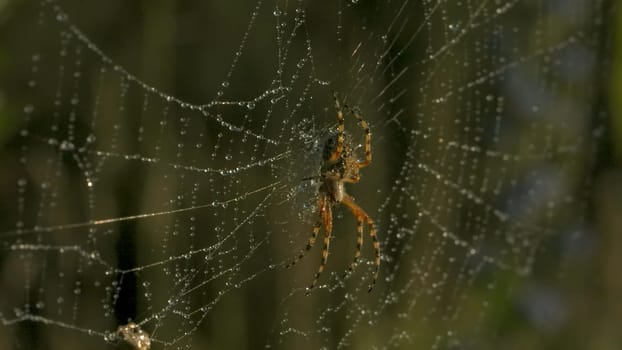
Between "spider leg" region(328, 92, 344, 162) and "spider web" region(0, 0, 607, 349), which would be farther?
"spider web" region(0, 0, 607, 349)

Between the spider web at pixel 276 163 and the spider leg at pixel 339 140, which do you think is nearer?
the spider leg at pixel 339 140

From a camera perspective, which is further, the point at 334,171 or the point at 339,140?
the point at 334,171

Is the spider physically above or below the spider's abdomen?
below

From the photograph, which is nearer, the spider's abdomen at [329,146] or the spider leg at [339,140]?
the spider leg at [339,140]

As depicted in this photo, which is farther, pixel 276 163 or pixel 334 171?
pixel 334 171

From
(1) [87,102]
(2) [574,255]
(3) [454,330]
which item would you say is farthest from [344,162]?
(2) [574,255]

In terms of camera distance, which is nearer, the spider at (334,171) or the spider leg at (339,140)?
the spider leg at (339,140)

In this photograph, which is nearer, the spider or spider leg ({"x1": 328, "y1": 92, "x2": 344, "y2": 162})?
spider leg ({"x1": 328, "y1": 92, "x2": 344, "y2": 162})

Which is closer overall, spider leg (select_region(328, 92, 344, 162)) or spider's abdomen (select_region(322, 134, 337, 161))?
spider leg (select_region(328, 92, 344, 162))

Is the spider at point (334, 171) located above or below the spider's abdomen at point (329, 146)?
below
